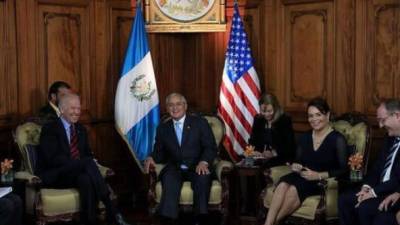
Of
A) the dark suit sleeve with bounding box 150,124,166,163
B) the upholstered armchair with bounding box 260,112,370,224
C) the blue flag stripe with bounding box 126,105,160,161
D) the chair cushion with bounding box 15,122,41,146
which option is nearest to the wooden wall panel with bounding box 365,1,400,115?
the upholstered armchair with bounding box 260,112,370,224

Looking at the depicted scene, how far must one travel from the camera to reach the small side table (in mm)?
5480

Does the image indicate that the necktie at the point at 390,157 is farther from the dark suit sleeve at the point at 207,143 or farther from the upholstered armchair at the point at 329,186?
the dark suit sleeve at the point at 207,143

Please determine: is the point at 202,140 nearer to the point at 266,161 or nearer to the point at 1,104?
the point at 266,161

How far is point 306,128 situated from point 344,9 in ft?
3.80

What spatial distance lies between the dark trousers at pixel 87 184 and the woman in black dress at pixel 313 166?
1.33 m

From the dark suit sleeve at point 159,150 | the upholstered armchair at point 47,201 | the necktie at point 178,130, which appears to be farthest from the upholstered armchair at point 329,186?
the upholstered armchair at point 47,201

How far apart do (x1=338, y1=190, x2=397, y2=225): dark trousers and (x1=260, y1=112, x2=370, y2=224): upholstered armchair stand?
25cm

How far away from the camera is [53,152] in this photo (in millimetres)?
5219

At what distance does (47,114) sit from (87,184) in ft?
2.93

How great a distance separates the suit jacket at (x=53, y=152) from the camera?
517 centimetres

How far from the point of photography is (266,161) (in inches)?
220

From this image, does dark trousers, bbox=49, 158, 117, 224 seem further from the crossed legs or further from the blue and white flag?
the crossed legs

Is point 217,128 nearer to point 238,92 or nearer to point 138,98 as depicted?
point 238,92

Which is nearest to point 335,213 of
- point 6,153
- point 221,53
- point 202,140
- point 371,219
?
point 371,219
